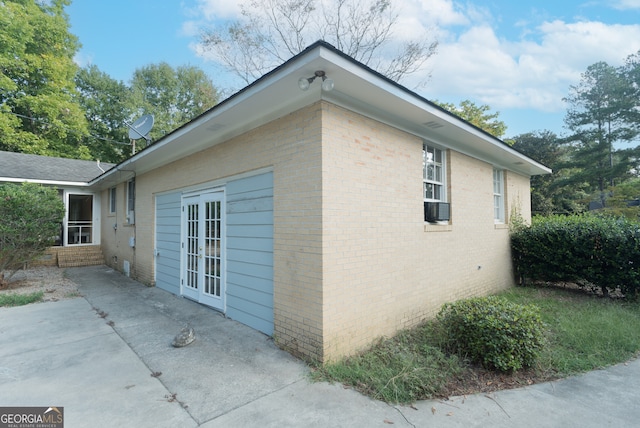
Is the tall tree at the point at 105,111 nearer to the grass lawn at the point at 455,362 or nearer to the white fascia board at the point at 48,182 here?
the white fascia board at the point at 48,182

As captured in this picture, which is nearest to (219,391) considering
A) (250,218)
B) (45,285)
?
(250,218)

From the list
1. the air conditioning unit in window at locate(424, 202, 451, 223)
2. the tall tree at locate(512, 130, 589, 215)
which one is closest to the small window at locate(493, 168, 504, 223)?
the air conditioning unit in window at locate(424, 202, 451, 223)

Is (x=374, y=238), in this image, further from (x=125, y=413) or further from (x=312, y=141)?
(x=125, y=413)

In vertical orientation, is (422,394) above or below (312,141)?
below

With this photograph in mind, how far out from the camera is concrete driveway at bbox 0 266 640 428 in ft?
8.11

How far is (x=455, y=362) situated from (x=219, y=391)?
260 centimetres

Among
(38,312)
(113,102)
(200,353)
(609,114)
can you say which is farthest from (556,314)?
(113,102)

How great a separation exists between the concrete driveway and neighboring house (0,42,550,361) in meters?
0.58

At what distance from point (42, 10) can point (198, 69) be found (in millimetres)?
10892

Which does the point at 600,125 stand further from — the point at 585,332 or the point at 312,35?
the point at 585,332

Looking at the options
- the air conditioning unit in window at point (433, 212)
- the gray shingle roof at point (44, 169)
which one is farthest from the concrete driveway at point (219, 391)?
the gray shingle roof at point (44, 169)

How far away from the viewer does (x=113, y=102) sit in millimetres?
23531

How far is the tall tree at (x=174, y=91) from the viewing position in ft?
82.6

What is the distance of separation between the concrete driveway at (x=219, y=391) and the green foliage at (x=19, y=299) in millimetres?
2072
